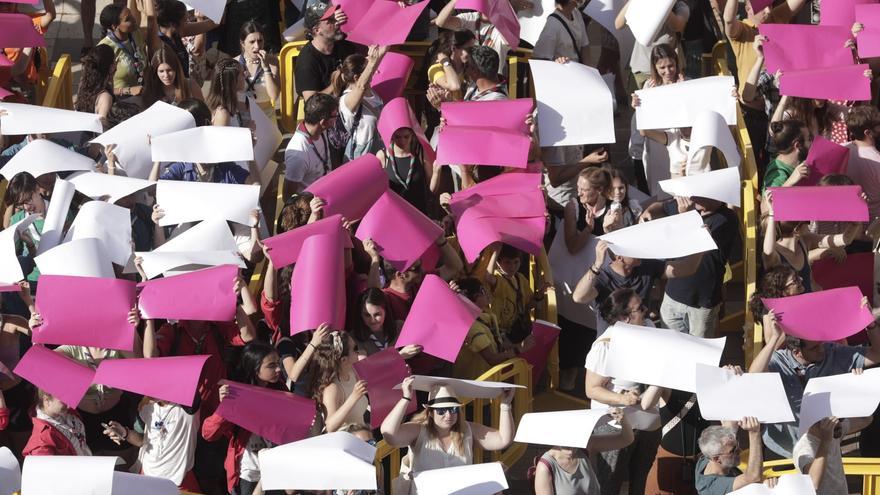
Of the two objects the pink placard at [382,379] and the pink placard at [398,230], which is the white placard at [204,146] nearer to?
the pink placard at [398,230]

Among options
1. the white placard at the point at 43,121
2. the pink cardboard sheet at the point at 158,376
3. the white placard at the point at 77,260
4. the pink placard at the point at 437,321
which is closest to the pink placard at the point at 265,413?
the pink cardboard sheet at the point at 158,376

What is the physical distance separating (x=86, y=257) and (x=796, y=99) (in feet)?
15.6

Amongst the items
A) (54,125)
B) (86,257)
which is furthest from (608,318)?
(54,125)

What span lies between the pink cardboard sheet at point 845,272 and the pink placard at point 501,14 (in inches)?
101

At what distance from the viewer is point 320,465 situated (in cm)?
901

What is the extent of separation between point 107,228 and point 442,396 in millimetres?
2341

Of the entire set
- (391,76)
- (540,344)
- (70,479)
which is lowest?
(540,344)

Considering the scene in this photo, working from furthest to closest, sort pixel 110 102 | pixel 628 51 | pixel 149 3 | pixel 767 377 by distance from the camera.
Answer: pixel 628 51 < pixel 149 3 < pixel 110 102 < pixel 767 377

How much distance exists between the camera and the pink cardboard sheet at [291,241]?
10.6 metres

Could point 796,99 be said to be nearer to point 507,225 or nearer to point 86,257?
point 507,225

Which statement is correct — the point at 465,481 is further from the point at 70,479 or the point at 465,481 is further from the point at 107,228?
the point at 107,228

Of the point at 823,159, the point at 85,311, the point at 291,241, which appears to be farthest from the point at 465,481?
the point at 823,159

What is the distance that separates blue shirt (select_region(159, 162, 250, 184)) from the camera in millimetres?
11633

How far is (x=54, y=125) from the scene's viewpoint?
11.8 m
